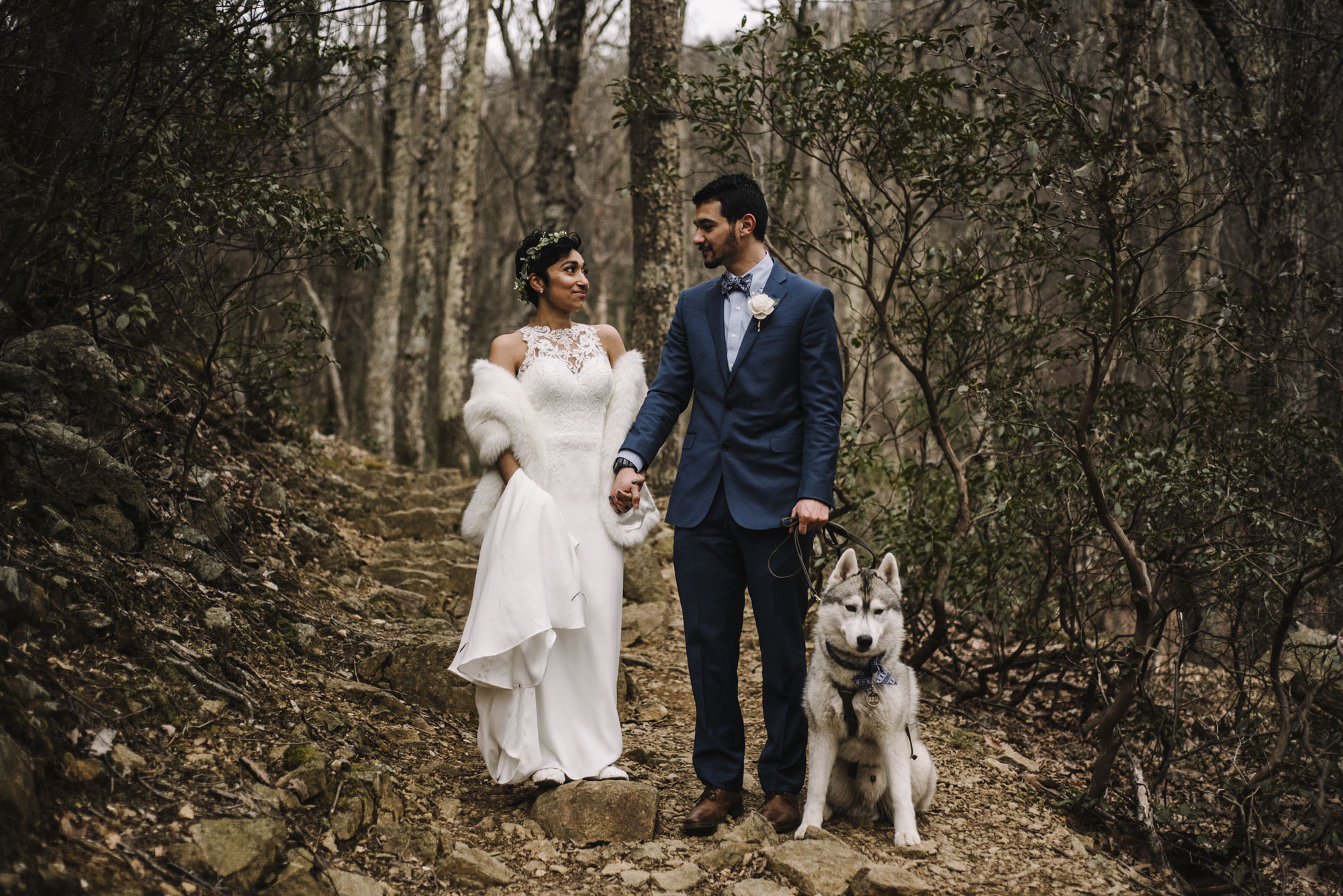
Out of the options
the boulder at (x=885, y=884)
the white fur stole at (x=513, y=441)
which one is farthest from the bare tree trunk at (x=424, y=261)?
the boulder at (x=885, y=884)

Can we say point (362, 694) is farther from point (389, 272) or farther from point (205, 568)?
point (389, 272)

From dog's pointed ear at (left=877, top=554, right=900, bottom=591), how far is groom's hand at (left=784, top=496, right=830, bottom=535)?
0.40 m

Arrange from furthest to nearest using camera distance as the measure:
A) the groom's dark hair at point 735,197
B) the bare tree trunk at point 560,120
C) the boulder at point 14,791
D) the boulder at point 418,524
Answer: the bare tree trunk at point 560,120 < the boulder at point 418,524 < the groom's dark hair at point 735,197 < the boulder at point 14,791

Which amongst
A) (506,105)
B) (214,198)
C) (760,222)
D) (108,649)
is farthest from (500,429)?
(506,105)

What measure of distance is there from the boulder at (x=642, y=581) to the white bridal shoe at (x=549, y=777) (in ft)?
12.0

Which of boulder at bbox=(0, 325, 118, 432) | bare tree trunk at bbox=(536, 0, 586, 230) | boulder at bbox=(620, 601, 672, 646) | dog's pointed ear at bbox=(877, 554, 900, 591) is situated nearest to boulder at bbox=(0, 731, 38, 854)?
boulder at bbox=(0, 325, 118, 432)

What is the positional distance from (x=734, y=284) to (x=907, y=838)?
2528 mm

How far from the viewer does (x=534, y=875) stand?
11.9ft

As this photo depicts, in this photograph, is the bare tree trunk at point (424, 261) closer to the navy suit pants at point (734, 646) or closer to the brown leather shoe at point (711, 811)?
the navy suit pants at point (734, 646)

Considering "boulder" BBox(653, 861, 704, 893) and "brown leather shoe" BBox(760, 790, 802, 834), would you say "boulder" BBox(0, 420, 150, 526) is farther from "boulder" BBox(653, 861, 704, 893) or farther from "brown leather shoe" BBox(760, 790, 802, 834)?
"brown leather shoe" BBox(760, 790, 802, 834)

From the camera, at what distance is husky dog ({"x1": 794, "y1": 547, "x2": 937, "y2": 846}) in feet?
12.8

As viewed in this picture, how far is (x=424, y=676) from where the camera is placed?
525cm

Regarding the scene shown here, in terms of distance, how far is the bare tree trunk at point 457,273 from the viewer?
1470cm

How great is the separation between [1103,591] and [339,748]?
16.7ft
